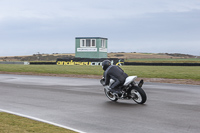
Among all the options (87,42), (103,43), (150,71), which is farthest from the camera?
(103,43)

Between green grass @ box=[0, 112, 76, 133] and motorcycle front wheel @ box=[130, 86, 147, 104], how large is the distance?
432 cm

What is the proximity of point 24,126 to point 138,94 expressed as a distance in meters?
5.00

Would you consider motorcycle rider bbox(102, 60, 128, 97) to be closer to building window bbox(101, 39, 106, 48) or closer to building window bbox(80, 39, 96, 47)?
building window bbox(80, 39, 96, 47)

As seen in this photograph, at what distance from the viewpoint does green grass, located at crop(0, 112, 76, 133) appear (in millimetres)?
7481

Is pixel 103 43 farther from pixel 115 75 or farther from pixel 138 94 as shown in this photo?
pixel 138 94

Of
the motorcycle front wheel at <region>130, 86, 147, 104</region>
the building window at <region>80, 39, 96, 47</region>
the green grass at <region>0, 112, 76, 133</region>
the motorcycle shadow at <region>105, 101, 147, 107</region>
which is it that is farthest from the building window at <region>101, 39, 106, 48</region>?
the green grass at <region>0, 112, 76, 133</region>

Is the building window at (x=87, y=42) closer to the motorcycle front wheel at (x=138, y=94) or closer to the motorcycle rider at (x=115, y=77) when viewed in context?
the motorcycle rider at (x=115, y=77)

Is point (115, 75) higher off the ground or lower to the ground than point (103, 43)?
lower

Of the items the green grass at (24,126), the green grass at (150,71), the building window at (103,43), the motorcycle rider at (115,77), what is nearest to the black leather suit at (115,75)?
the motorcycle rider at (115,77)

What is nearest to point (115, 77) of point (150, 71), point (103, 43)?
point (150, 71)

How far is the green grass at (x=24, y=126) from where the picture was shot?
7.48 meters

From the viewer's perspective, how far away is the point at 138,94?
38.8 ft

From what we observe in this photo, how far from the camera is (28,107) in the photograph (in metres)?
11.2

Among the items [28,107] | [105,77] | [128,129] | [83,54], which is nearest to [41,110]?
[28,107]
